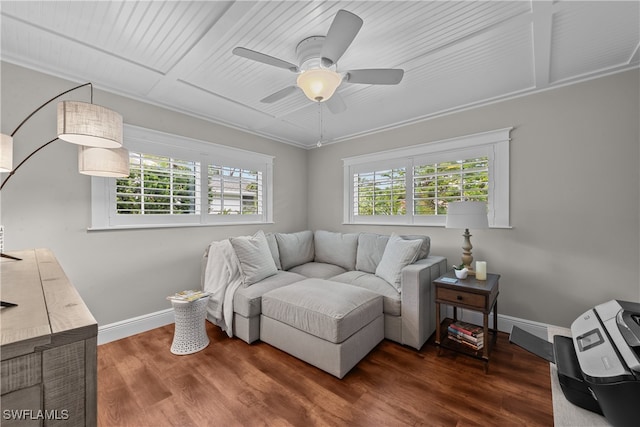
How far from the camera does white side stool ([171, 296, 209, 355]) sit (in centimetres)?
234

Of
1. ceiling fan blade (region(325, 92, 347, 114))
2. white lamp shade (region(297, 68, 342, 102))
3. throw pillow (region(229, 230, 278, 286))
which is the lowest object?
throw pillow (region(229, 230, 278, 286))

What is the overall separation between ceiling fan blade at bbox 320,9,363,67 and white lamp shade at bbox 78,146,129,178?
5.51ft

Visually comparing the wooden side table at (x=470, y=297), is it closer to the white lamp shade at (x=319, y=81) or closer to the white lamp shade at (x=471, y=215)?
the white lamp shade at (x=471, y=215)

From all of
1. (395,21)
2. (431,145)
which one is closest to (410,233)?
(431,145)

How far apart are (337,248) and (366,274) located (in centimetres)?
61

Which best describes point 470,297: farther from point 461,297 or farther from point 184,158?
point 184,158

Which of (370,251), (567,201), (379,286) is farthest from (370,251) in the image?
(567,201)

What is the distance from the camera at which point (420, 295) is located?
Result: 237 cm

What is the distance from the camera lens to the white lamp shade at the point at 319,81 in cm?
174

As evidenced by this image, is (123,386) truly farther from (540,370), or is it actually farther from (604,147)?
(604,147)

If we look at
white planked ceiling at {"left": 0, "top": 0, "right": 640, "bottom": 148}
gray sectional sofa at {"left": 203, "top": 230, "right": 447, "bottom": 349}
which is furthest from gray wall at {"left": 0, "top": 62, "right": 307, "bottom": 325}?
gray sectional sofa at {"left": 203, "top": 230, "right": 447, "bottom": 349}

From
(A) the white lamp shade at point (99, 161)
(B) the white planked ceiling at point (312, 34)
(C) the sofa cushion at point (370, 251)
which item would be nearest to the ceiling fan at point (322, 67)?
(B) the white planked ceiling at point (312, 34)

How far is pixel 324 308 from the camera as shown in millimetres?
2084

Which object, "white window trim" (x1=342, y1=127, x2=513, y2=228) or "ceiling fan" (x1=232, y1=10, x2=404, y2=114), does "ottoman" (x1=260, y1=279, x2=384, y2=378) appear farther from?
"ceiling fan" (x1=232, y1=10, x2=404, y2=114)
